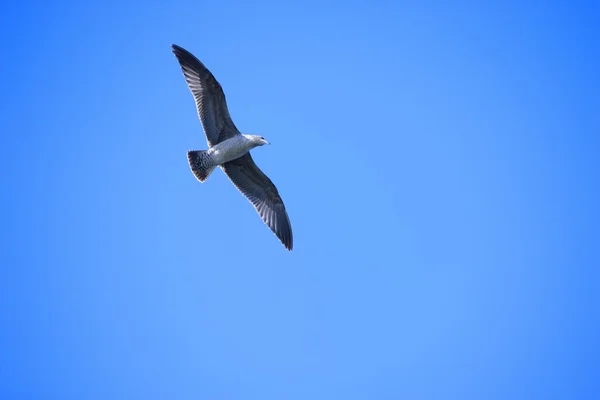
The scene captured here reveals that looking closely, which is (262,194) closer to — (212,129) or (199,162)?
(199,162)

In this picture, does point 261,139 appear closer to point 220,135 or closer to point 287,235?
point 220,135

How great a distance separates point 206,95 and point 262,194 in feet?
8.18

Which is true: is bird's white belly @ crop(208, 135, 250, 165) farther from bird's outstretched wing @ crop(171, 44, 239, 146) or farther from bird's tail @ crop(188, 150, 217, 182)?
bird's outstretched wing @ crop(171, 44, 239, 146)

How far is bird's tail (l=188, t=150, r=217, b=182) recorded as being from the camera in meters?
13.4

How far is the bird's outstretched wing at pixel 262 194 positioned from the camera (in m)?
14.1

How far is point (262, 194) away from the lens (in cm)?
1451

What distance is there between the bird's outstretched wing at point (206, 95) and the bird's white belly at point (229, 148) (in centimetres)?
25

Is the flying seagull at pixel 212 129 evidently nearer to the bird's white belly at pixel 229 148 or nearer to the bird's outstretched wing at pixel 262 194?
the bird's white belly at pixel 229 148

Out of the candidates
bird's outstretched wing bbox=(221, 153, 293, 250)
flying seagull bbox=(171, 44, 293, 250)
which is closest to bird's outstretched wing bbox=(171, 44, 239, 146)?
flying seagull bbox=(171, 44, 293, 250)

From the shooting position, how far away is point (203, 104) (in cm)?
1320

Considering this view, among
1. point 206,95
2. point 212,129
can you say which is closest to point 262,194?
point 212,129

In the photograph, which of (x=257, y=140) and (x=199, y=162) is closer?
(x=257, y=140)

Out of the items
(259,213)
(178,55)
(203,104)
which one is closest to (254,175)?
(259,213)

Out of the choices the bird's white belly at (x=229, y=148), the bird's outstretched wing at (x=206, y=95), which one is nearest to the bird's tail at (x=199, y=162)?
the bird's white belly at (x=229, y=148)
